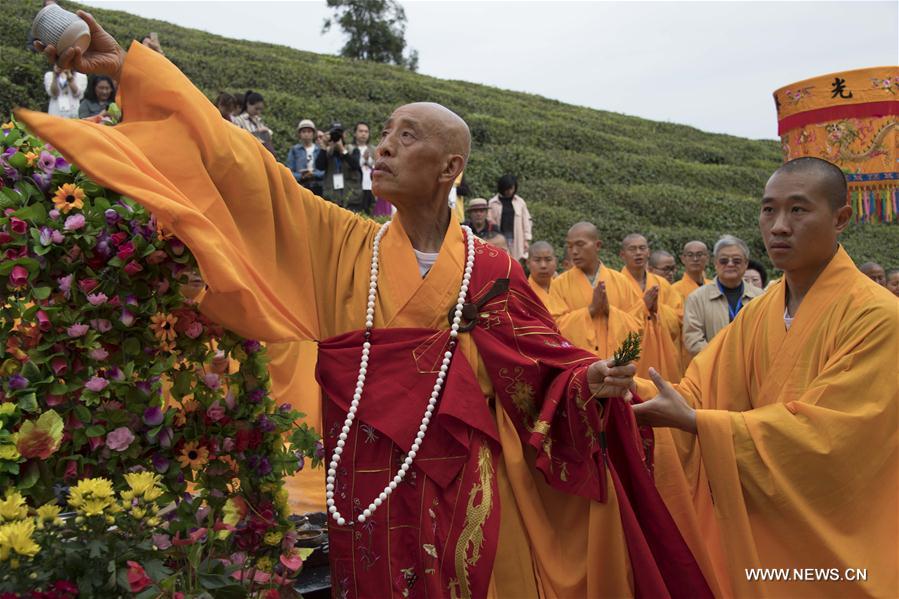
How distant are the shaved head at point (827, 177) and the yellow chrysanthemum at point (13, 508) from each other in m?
2.98

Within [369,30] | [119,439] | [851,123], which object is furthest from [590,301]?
[369,30]

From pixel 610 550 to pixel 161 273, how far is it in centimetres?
185

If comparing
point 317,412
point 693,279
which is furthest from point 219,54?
point 317,412

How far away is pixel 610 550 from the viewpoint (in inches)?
125

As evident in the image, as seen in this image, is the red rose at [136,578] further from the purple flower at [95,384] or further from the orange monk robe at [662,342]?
the orange monk robe at [662,342]

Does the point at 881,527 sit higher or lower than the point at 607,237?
lower

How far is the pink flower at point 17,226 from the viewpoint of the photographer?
2.40 m

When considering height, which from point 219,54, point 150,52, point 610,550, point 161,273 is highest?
point 219,54

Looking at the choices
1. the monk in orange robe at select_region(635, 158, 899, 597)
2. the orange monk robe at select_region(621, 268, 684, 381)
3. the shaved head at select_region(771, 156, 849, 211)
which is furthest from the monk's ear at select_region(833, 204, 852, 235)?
the orange monk robe at select_region(621, 268, 684, 381)

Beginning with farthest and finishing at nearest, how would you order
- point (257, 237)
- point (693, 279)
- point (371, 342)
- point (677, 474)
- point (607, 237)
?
point (607, 237) → point (693, 279) → point (677, 474) → point (371, 342) → point (257, 237)

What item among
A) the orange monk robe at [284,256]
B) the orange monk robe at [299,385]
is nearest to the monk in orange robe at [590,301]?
the orange monk robe at [299,385]

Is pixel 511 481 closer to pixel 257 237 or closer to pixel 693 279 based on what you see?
pixel 257 237

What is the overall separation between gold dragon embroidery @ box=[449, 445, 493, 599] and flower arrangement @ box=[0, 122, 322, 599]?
0.56 m

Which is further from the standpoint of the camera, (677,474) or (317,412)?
(317,412)
